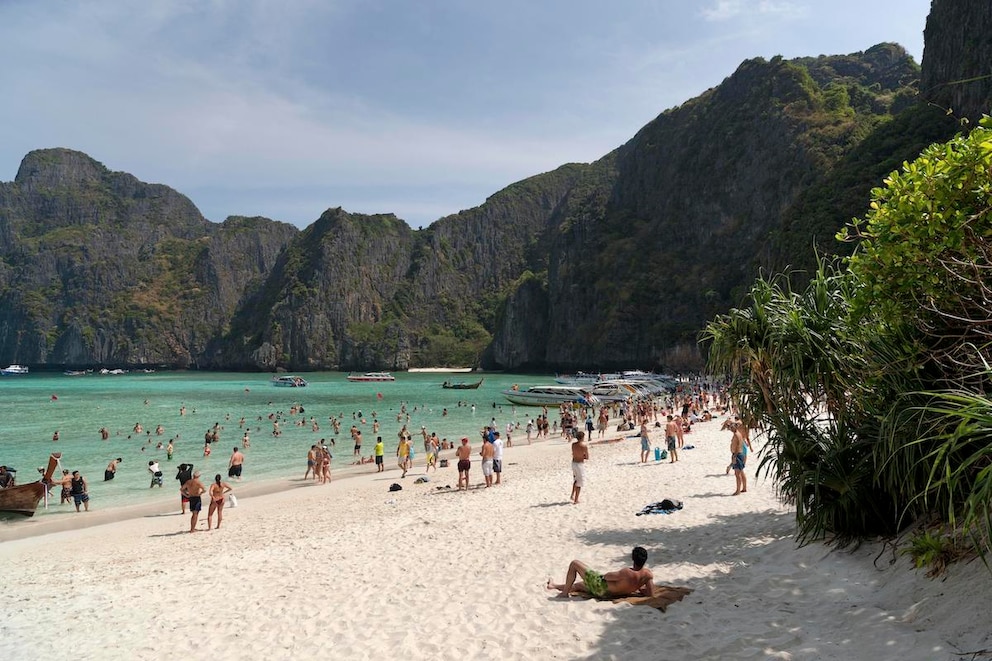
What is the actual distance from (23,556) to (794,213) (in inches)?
3121

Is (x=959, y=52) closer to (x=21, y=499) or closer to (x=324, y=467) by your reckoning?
(x=324, y=467)

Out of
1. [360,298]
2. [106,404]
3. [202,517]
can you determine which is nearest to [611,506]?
[202,517]

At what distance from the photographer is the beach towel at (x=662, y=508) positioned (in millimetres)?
11805

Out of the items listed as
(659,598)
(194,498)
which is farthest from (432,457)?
(659,598)

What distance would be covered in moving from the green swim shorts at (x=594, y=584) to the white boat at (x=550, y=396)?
45.6 metres

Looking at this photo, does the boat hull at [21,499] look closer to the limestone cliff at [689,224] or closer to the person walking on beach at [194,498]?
the person walking on beach at [194,498]

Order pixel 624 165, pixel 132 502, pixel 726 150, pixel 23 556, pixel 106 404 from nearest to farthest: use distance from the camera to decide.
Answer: pixel 23 556, pixel 132 502, pixel 106 404, pixel 726 150, pixel 624 165

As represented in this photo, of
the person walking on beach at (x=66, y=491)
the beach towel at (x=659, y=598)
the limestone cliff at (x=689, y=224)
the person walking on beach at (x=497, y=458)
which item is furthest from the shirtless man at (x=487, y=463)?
the limestone cliff at (x=689, y=224)

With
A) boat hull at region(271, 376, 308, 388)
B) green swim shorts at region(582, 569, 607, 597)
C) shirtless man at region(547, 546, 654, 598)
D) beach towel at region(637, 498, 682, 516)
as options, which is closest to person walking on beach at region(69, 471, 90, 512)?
beach towel at region(637, 498, 682, 516)

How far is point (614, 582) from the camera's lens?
24.0 feet

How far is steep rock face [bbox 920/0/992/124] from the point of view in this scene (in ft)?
191

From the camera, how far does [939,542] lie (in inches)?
238

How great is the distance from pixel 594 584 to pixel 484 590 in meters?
1.54

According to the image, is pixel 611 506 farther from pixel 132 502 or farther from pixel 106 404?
pixel 106 404
